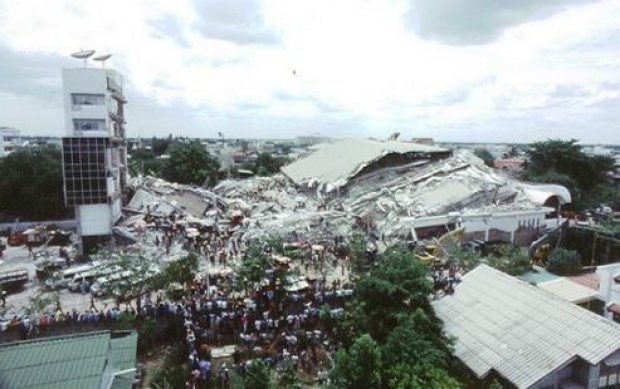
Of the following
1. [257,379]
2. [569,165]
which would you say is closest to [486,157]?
[569,165]

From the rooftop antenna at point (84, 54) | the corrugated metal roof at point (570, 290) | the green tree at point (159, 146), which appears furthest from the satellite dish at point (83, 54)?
the green tree at point (159, 146)

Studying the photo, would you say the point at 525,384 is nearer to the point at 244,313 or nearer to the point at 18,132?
the point at 244,313

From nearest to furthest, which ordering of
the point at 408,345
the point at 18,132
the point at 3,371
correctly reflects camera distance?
the point at 3,371, the point at 408,345, the point at 18,132

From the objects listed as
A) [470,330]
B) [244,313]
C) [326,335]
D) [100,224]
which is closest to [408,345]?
[470,330]

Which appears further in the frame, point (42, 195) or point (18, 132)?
point (18, 132)

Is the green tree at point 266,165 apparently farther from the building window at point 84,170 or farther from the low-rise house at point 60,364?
the low-rise house at point 60,364

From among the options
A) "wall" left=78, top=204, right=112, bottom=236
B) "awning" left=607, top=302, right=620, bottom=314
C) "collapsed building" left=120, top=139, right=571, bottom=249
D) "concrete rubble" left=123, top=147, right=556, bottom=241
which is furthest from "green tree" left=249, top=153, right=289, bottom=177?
"awning" left=607, top=302, right=620, bottom=314
